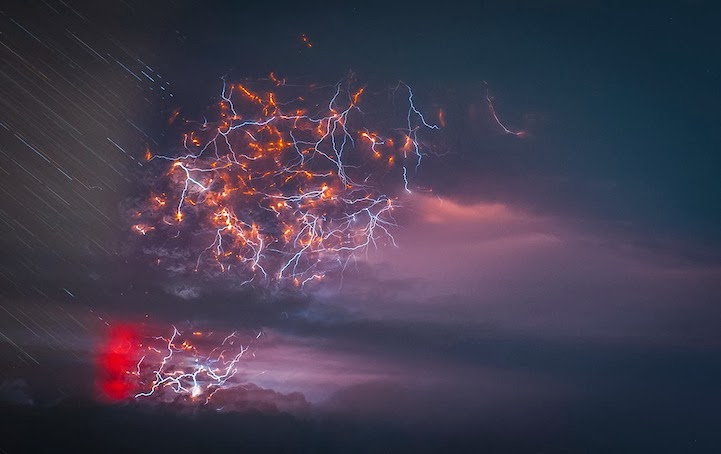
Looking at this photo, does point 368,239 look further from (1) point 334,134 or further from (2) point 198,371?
(2) point 198,371

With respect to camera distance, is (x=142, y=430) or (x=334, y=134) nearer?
(x=334, y=134)

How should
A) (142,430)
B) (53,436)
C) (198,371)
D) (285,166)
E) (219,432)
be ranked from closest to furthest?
(285,166), (198,371), (142,430), (219,432), (53,436)

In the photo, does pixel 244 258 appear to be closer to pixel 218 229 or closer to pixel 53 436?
pixel 218 229

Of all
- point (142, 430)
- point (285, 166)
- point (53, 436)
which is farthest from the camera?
point (53, 436)

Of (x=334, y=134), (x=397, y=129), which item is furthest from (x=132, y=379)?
(x=397, y=129)

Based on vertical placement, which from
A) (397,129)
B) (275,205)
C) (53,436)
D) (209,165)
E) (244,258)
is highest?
(397,129)

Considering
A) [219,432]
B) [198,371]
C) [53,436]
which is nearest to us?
[198,371]

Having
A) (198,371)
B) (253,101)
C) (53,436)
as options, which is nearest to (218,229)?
(253,101)

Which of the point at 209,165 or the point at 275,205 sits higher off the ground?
the point at 209,165

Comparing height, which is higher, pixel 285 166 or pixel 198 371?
pixel 285 166
